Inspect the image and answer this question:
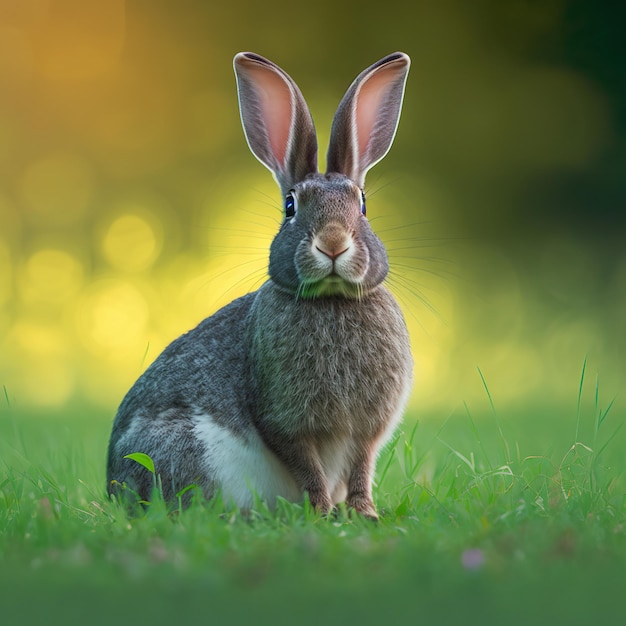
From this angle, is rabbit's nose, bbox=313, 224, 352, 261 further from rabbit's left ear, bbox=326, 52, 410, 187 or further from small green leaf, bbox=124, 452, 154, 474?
small green leaf, bbox=124, 452, 154, 474

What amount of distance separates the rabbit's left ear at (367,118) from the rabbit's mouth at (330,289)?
689 millimetres

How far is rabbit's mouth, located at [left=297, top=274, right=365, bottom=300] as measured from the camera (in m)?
4.71

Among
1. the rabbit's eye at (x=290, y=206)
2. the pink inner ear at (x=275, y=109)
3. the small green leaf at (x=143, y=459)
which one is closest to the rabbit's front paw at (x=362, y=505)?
the small green leaf at (x=143, y=459)

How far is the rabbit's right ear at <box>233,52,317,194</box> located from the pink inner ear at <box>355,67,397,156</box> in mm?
327

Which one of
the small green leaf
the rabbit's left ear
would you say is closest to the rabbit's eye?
the rabbit's left ear

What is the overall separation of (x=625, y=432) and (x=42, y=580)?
4.87m

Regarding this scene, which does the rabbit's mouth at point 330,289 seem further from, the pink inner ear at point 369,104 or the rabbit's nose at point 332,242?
the pink inner ear at point 369,104

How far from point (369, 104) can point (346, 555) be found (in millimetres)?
2750

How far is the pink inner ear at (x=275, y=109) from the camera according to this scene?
17.4ft

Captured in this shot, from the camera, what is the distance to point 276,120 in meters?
5.33

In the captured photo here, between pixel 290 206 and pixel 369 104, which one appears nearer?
pixel 290 206

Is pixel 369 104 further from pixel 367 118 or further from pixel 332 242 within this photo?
pixel 332 242

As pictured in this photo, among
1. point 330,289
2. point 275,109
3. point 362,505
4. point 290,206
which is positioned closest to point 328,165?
point 290,206

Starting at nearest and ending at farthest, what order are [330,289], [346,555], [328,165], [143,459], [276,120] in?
[346,555], [330,289], [143,459], [328,165], [276,120]
